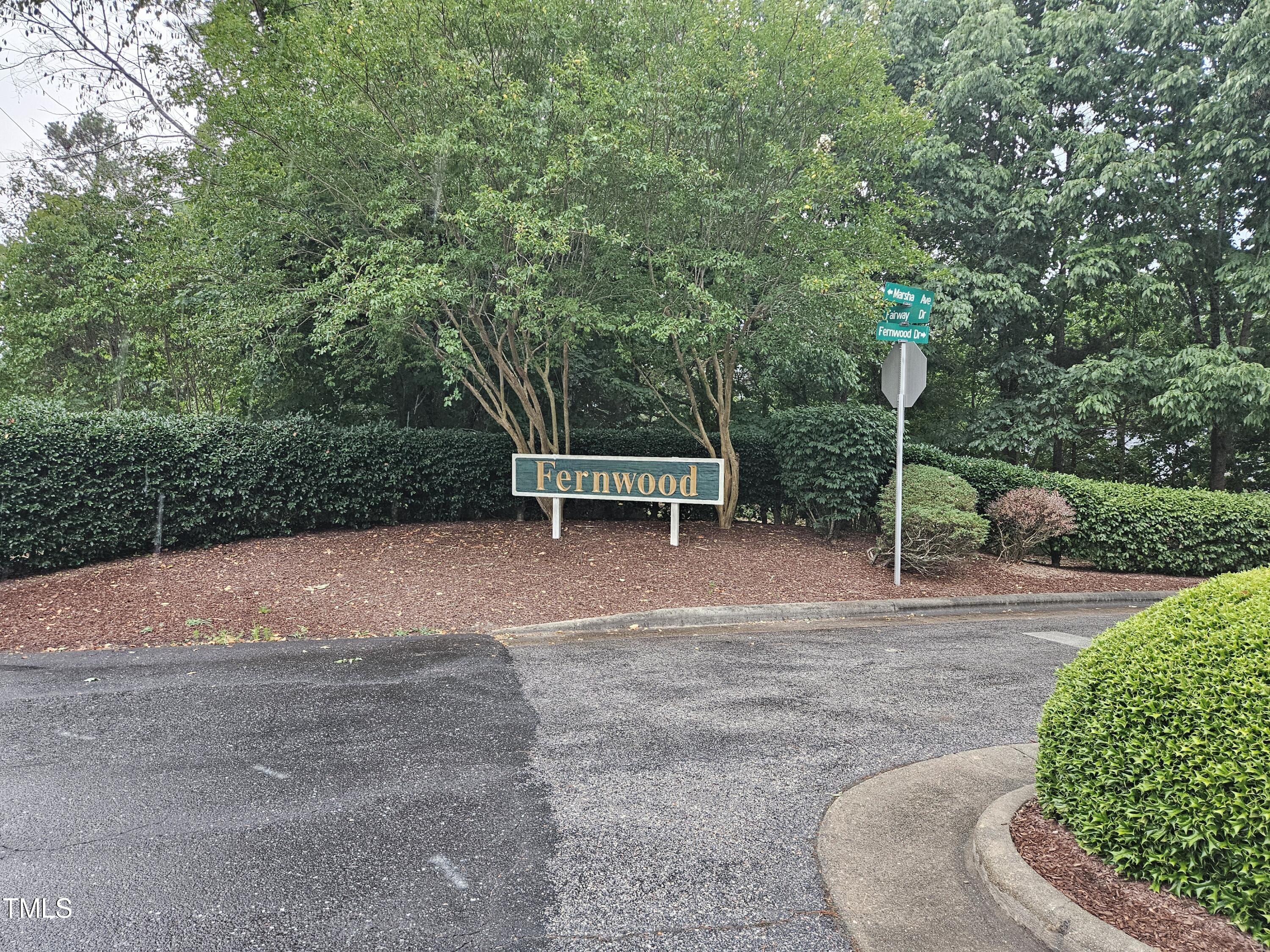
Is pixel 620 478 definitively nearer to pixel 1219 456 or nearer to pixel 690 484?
pixel 690 484

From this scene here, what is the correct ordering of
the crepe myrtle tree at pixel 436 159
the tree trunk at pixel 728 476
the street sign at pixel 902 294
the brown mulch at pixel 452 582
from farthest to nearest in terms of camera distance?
the tree trunk at pixel 728 476 → the street sign at pixel 902 294 → the crepe myrtle tree at pixel 436 159 → the brown mulch at pixel 452 582

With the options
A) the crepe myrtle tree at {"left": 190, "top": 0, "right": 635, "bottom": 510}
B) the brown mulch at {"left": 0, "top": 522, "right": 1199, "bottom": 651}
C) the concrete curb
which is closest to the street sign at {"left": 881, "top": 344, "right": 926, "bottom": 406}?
the brown mulch at {"left": 0, "top": 522, "right": 1199, "bottom": 651}

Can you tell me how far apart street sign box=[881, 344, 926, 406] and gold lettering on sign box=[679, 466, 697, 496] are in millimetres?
2475

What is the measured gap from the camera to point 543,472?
9805 mm

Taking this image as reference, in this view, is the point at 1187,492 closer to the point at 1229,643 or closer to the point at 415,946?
the point at 1229,643

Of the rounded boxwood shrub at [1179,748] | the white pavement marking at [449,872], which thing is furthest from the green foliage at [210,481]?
the rounded boxwood shrub at [1179,748]

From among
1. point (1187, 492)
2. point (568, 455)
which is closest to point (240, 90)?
point (568, 455)

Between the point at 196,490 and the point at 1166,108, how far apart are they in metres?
17.0

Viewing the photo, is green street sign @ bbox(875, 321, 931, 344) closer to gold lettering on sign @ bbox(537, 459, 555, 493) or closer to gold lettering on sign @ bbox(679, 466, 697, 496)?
gold lettering on sign @ bbox(679, 466, 697, 496)

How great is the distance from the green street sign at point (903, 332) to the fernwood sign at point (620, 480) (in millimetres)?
2455

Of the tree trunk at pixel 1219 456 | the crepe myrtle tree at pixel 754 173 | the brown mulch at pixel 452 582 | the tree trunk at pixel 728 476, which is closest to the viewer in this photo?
the brown mulch at pixel 452 582

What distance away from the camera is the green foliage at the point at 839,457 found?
10.0 m

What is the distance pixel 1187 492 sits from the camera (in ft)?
34.4

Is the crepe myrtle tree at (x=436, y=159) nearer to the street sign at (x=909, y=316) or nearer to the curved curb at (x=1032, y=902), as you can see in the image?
the street sign at (x=909, y=316)
